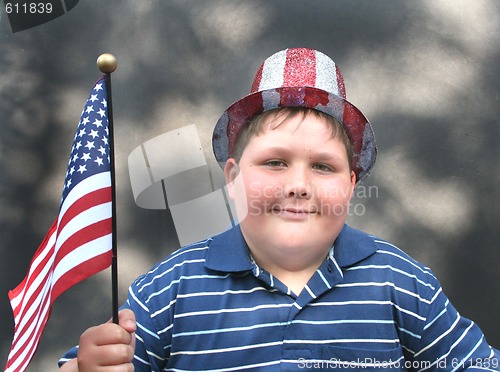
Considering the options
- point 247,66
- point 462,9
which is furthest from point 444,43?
point 247,66

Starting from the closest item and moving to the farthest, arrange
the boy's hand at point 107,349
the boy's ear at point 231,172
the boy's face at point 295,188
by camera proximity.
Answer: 1. the boy's hand at point 107,349
2. the boy's face at point 295,188
3. the boy's ear at point 231,172

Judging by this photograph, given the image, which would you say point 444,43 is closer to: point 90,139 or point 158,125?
point 158,125

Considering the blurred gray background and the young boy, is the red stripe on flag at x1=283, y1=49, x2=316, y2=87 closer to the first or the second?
the young boy

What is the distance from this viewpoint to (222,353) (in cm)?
116

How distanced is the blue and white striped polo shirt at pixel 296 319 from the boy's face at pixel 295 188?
3.3 inches

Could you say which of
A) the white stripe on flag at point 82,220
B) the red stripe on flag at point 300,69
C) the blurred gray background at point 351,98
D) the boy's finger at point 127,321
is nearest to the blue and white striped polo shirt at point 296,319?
the boy's finger at point 127,321

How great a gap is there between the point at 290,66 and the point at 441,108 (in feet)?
2.38

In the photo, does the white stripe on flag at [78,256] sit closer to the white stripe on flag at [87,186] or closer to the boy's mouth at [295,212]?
the white stripe on flag at [87,186]

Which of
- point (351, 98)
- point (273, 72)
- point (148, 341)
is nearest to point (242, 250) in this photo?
point (148, 341)

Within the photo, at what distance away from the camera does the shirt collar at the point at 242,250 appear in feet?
3.96

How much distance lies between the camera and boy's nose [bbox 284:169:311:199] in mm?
1105

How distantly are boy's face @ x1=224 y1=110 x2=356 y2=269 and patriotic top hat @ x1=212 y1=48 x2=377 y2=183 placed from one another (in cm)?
4

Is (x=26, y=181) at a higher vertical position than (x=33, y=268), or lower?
higher

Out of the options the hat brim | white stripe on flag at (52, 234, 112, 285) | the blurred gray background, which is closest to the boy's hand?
white stripe on flag at (52, 234, 112, 285)
